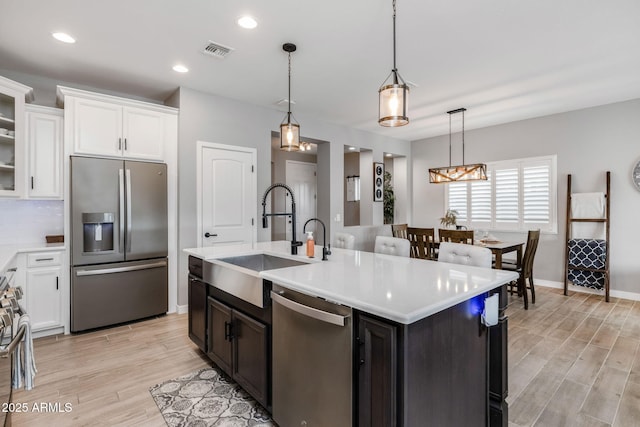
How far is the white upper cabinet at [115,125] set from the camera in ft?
11.0

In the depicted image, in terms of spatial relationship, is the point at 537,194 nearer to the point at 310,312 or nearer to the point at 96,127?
the point at 310,312

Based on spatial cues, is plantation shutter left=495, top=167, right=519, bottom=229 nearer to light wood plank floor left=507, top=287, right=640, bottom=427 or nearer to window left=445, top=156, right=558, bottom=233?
window left=445, top=156, right=558, bottom=233

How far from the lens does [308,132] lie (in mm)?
5297

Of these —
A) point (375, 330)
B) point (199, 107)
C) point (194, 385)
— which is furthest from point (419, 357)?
point (199, 107)

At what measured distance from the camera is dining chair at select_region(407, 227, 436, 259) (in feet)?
14.4

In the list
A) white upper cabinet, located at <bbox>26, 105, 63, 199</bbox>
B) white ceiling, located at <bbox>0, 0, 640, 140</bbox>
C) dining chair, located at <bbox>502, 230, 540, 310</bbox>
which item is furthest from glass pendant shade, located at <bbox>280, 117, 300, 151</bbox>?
dining chair, located at <bbox>502, 230, 540, 310</bbox>

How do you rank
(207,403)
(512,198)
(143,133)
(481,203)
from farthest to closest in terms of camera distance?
1. (481,203)
2. (512,198)
3. (143,133)
4. (207,403)

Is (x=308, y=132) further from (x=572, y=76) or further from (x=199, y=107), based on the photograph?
(x=572, y=76)

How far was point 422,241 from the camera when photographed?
14.8 feet

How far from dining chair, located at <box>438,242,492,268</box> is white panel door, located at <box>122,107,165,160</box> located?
335 centimetres

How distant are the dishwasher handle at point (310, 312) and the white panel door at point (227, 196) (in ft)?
8.94

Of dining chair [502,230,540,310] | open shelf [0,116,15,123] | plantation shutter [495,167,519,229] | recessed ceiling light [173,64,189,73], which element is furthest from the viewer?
plantation shutter [495,167,519,229]

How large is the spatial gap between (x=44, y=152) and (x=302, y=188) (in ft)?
16.6

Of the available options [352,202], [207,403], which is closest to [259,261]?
[207,403]
